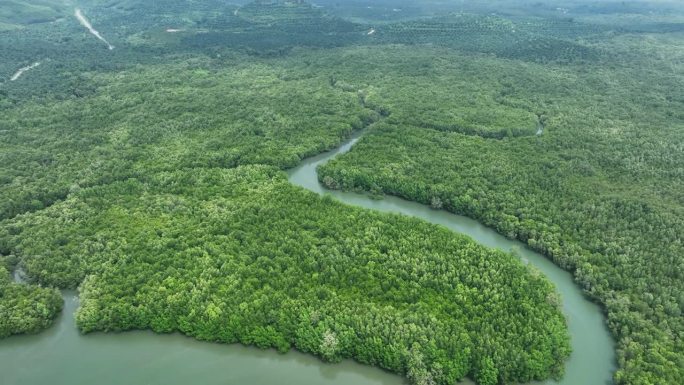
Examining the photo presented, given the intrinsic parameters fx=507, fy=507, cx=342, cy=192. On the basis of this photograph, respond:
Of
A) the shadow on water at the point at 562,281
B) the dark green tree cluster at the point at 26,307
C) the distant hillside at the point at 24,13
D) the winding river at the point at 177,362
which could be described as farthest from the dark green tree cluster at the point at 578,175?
the distant hillside at the point at 24,13

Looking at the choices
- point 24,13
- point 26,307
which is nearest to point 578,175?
point 26,307

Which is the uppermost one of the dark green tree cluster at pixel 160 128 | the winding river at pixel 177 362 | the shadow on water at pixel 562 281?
the dark green tree cluster at pixel 160 128

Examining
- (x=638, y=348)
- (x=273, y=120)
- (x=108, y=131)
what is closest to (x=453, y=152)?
(x=273, y=120)

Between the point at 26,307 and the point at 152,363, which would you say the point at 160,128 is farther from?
the point at 152,363

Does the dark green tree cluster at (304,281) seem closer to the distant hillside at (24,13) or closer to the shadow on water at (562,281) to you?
the shadow on water at (562,281)

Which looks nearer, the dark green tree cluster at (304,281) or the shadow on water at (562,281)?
the dark green tree cluster at (304,281)

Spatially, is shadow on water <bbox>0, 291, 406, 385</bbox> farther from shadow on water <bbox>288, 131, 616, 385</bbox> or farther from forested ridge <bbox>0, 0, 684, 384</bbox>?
shadow on water <bbox>288, 131, 616, 385</bbox>

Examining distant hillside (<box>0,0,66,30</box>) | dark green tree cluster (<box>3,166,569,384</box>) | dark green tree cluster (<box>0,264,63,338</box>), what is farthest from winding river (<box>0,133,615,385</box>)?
distant hillside (<box>0,0,66,30</box>)
